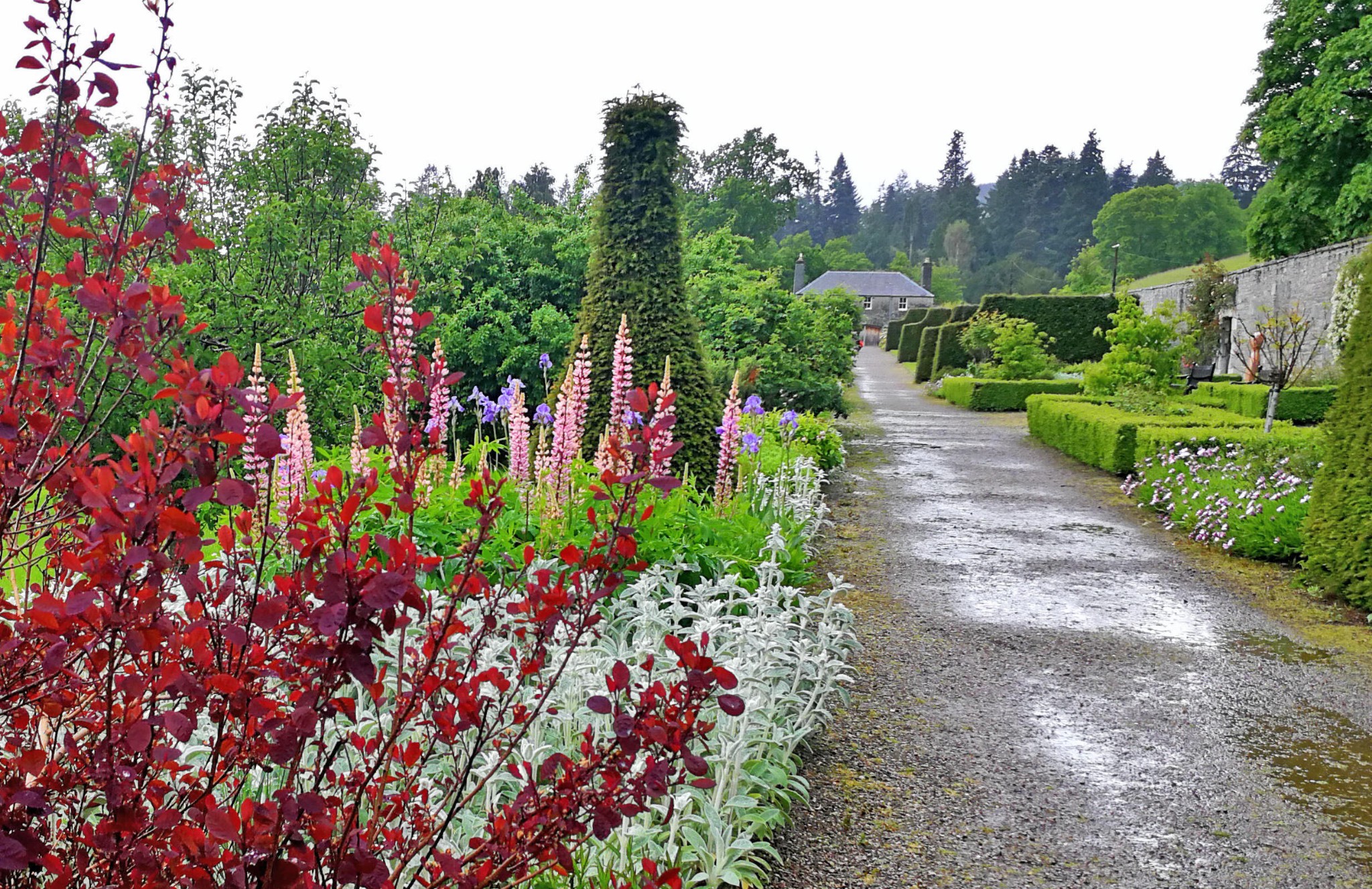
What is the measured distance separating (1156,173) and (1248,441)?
9394cm

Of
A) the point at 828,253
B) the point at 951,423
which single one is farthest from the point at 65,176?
the point at 828,253

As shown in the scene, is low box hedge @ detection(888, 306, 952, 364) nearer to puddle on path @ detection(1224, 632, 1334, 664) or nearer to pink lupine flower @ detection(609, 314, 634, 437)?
puddle on path @ detection(1224, 632, 1334, 664)

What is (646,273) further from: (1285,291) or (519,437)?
(1285,291)

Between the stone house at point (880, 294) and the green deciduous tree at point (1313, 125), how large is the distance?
146 ft

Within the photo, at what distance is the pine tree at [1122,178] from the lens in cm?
9188

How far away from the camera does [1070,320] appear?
32.7 metres

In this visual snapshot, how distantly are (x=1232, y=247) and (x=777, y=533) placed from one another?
77.3 meters

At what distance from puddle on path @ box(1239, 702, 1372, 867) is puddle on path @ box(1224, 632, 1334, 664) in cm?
77

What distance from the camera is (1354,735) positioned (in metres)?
4.45

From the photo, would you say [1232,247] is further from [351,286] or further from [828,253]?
[351,286]

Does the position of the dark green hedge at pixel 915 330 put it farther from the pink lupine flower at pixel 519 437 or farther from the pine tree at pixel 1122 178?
the pine tree at pixel 1122 178

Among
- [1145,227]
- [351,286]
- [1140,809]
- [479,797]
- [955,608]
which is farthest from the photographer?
[1145,227]

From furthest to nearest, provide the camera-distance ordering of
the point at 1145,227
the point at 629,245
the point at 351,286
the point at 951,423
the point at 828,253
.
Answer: the point at 828,253 < the point at 1145,227 < the point at 951,423 < the point at 629,245 < the point at 351,286

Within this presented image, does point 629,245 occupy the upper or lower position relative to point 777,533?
upper
